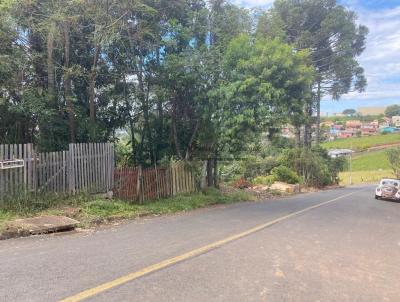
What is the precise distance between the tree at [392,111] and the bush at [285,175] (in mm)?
168517

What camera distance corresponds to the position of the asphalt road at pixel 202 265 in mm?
5066

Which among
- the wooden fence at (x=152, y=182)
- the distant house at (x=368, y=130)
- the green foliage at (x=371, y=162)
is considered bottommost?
the green foliage at (x=371, y=162)

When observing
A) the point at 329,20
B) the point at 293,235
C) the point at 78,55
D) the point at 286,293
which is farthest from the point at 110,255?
the point at 329,20

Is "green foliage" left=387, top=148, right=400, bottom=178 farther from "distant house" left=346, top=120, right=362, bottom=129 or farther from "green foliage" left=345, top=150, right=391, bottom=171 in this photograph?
"distant house" left=346, top=120, right=362, bottom=129

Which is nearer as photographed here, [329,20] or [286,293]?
[286,293]

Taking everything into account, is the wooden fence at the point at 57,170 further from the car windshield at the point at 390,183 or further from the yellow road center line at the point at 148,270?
the car windshield at the point at 390,183

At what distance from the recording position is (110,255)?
677cm

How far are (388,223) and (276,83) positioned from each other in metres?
6.20

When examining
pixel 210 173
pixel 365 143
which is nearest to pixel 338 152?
pixel 365 143

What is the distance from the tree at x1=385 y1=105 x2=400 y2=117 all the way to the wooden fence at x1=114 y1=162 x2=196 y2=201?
629ft

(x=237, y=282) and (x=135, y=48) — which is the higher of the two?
(x=135, y=48)

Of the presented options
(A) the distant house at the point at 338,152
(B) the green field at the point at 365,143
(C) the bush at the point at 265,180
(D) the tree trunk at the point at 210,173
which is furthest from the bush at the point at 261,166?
(B) the green field at the point at 365,143

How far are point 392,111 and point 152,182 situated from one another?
19907 cm

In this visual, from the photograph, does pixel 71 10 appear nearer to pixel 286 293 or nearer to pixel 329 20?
pixel 286 293
